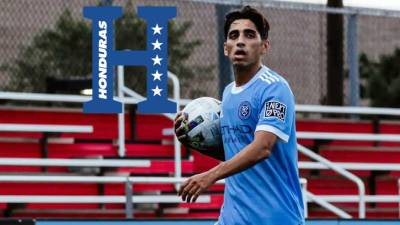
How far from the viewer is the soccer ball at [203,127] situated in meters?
6.49

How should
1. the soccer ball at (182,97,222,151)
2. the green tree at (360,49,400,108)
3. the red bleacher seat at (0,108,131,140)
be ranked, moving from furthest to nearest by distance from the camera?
1. the green tree at (360,49,400,108)
2. the red bleacher seat at (0,108,131,140)
3. the soccer ball at (182,97,222,151)

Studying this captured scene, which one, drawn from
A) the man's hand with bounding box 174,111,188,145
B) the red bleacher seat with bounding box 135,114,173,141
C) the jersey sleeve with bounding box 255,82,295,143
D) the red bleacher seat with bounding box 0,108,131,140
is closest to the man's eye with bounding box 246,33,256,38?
the jersey sleeve with bounding box 255,82,295,143

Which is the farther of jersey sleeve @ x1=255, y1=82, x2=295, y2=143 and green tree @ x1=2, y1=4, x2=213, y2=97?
green tree @ x1=2, y1=4, x2=213, y2=97

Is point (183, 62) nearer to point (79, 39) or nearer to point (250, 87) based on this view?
point (79, 39)

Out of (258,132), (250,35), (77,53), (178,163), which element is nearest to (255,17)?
(250,35)

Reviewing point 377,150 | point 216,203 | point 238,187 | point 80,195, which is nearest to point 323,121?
point 377,150

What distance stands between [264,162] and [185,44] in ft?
23.0

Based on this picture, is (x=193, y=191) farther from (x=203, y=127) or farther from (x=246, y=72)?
(x=203, y=127)

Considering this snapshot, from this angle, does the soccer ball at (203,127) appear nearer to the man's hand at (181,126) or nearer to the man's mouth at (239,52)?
A: the man's hand at (181,126)

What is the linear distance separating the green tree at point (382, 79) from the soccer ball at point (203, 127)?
8.64m

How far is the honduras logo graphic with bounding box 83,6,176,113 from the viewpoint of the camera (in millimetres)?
12125

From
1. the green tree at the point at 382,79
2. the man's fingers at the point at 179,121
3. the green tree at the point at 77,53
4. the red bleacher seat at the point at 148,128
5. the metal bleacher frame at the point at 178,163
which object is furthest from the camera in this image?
the green tree at the point at 382,79

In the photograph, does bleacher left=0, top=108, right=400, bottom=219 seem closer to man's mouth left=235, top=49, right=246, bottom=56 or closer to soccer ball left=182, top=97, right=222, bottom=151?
soccer ball left=182, top=97, right=222, bottom=151

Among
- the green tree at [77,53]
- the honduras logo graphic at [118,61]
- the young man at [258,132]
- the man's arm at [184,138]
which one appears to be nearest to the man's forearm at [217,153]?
the man's arm at [184,138]
